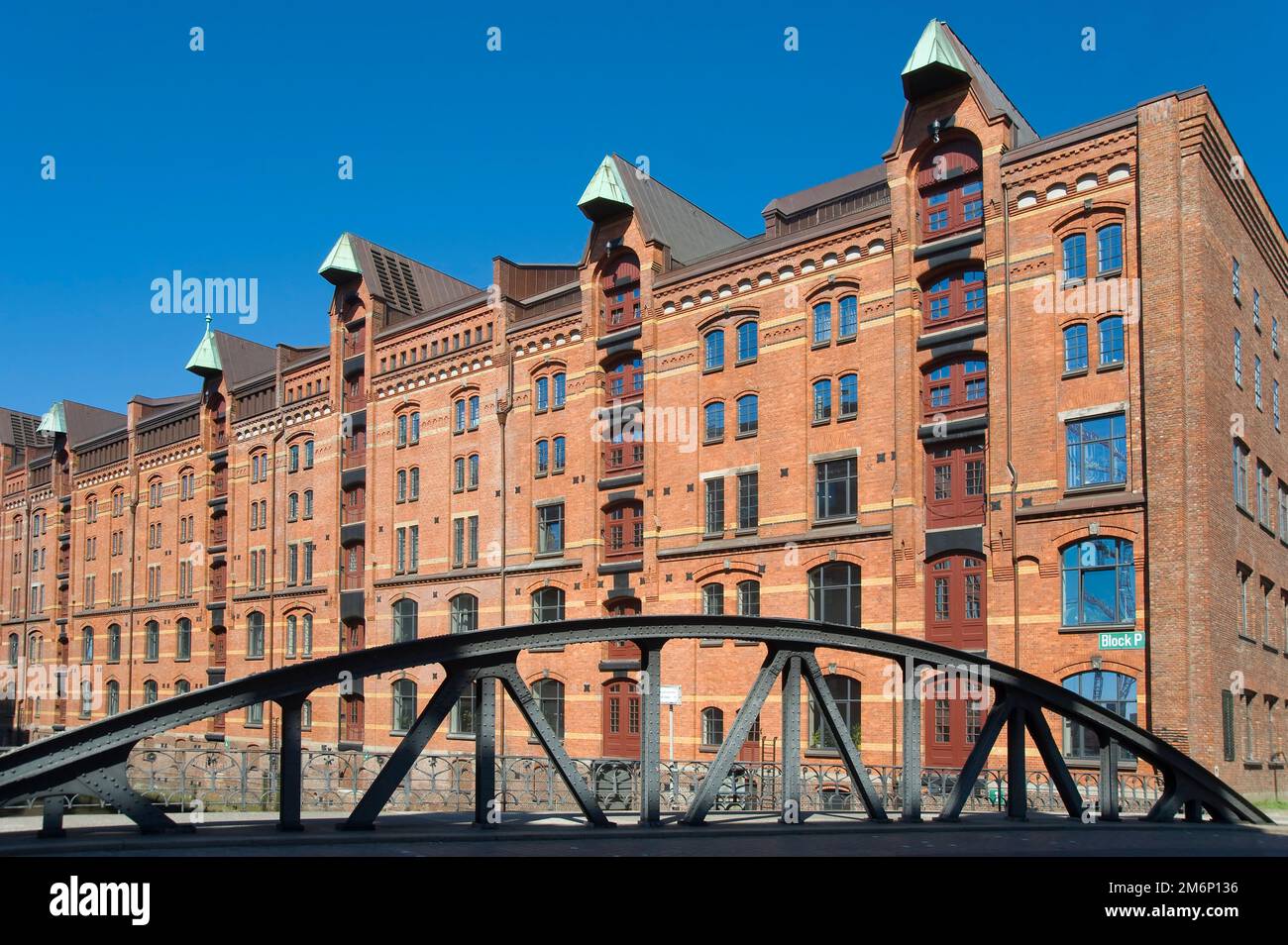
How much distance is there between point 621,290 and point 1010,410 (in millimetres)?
14113

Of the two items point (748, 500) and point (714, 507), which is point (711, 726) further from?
point (748, 500)

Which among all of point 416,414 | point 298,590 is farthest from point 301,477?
point 416,414

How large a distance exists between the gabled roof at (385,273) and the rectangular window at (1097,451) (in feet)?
83.3

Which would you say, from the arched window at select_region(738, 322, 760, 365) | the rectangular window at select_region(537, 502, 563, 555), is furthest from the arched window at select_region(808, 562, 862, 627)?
the rectangular window at select_region(537, 502, 563, 555)

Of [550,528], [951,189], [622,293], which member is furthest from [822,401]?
[550,528]

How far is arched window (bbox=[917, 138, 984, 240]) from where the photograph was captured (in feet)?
94.5

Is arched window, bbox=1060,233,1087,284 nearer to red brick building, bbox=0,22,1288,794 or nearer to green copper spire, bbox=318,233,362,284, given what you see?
red brick building, bbox=0,22,1288,794

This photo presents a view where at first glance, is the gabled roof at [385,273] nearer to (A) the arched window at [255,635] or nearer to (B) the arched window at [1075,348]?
(A) the arched window at [255,635]

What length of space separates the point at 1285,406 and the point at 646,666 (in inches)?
1084

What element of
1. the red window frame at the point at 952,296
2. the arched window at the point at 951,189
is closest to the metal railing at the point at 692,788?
the red window frame at the point at 952,296

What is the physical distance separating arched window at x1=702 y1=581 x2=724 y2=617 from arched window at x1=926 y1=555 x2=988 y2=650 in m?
6.66

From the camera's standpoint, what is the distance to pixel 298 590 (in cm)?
4631

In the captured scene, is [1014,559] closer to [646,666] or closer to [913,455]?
[913,455]

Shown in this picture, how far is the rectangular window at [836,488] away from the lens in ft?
99.7
